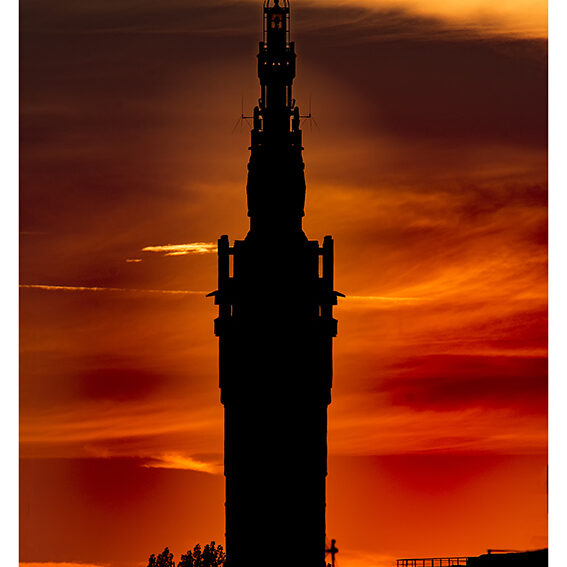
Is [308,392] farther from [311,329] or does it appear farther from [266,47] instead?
[266,47]

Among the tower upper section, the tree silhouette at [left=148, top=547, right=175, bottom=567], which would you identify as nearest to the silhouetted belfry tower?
the tower upper section

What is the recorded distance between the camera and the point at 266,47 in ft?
171

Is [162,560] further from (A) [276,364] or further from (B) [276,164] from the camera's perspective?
(B) [276,164]

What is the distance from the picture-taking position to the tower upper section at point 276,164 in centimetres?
5772

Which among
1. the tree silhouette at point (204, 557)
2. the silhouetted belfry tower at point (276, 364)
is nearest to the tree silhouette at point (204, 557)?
the tree silhouette at point (204, 557)

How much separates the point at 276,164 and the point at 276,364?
6.81 meters

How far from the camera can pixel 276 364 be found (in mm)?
59156

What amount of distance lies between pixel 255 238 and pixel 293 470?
8.04 metres

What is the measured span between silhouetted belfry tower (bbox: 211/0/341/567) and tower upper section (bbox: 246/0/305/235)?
0.11ft

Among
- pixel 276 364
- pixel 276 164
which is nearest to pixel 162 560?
pixel 276 364

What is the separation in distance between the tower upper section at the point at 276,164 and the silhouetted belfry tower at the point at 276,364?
0.03 metres

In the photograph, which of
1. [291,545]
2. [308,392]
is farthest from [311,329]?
[291,545]

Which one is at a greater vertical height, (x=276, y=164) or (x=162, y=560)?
(x=276, y=164)

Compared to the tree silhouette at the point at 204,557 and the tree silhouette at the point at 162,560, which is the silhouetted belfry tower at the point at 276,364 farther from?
the tree silhouette at the point at 204,557
